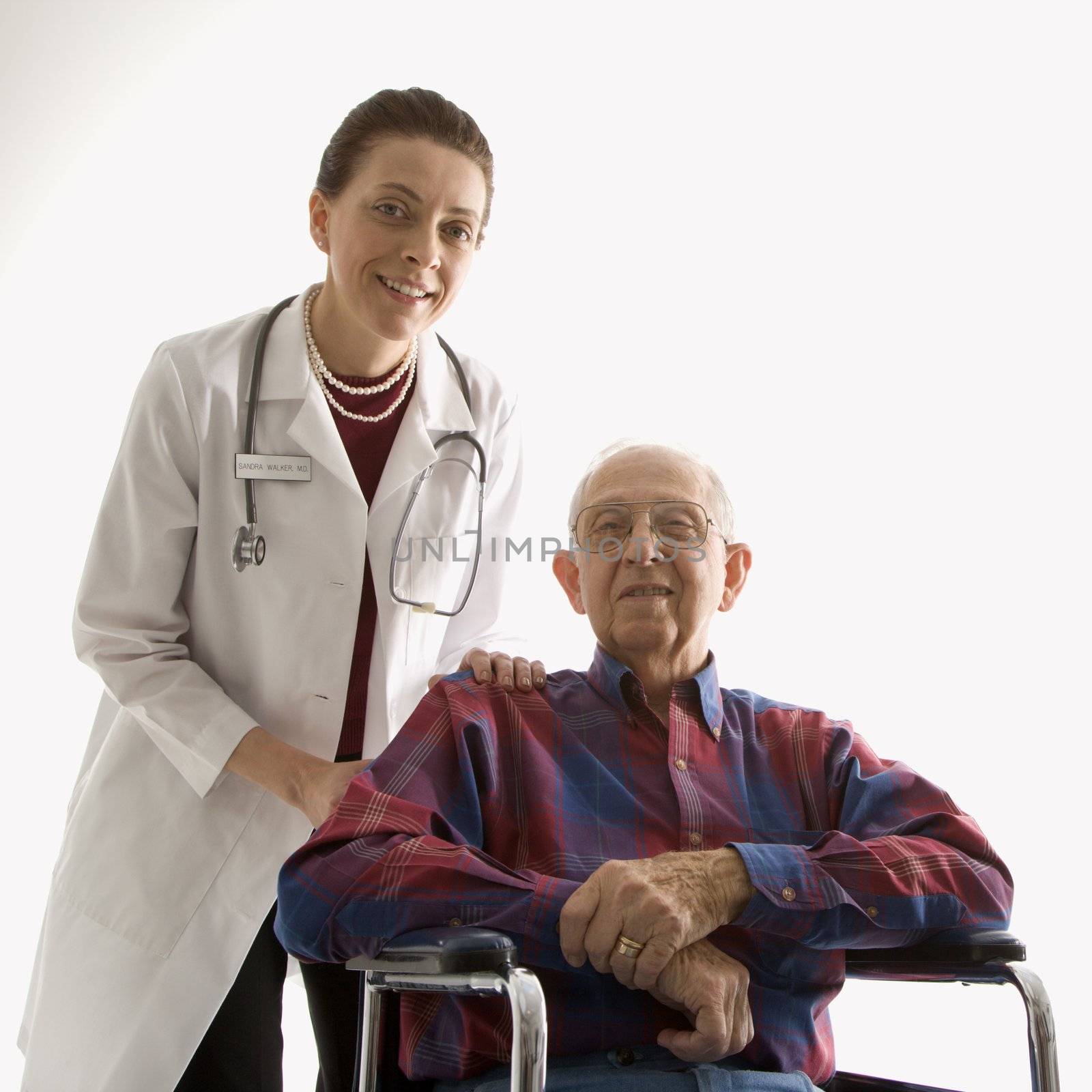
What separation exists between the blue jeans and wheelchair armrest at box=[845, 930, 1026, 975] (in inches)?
6.2

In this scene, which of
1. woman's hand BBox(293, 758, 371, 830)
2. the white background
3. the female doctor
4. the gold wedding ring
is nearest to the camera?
the gold wedding ring

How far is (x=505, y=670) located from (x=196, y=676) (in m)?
0.42

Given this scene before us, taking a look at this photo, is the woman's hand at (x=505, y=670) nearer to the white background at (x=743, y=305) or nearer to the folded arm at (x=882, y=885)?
the folded arm at (x=882, y=885)

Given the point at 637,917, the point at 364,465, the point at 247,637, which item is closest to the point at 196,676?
the point at 247,637

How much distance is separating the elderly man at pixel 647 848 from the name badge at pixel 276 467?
1.32ft

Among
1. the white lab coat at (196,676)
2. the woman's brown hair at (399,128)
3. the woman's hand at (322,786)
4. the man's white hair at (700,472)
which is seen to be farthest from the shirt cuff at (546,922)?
the woman's brown hair at (399,128)

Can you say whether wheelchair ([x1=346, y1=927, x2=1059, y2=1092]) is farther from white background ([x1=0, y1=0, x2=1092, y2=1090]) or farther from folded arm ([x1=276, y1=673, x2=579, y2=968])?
white background ([x1=0, y1=0, x2=1092, y2=1090])

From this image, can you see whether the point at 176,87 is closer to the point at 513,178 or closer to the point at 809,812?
the point at 513,178

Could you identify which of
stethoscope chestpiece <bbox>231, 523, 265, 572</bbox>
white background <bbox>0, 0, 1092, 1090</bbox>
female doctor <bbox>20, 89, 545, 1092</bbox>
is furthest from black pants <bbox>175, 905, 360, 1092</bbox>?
white background <bbox>0, 0, 1092, 1090</bbox>

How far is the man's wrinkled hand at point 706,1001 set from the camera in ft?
3.77

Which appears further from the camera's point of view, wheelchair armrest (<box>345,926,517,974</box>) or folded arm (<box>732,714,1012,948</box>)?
folded arm (<box>732,714,1012,948</box>)

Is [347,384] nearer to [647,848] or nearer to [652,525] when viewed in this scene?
[652,525]

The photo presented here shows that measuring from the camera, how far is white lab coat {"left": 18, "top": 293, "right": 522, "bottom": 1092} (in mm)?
1479

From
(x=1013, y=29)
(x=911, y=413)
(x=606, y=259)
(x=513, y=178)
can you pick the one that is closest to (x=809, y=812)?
(x=911, y=413)
